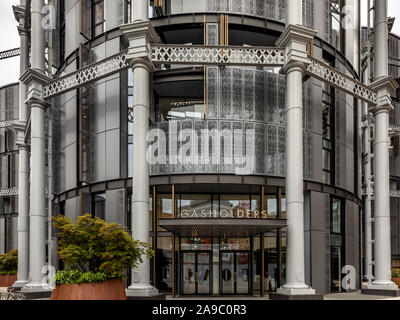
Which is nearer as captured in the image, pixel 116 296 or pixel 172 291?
pixel 116 296

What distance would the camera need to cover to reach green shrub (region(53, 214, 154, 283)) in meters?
15.5

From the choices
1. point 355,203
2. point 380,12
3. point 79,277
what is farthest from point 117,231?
point 380,12

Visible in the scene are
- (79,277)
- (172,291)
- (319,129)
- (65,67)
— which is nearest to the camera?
(79,277)

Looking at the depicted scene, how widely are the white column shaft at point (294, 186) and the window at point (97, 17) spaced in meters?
11.5

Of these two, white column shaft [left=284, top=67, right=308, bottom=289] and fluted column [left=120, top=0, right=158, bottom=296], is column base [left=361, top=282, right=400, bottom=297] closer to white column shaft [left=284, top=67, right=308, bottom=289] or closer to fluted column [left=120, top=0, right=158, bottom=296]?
white column shaft [left=284, top=67, right=308, bottom=289]

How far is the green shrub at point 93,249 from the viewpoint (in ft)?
50.8

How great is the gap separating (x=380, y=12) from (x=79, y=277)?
73.1 feet

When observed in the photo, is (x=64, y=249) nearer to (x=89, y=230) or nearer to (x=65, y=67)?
(x=89, y=230)

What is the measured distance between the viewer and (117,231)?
16000mm

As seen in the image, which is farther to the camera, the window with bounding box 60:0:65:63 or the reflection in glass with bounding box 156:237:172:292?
the window with bounding box 60:0:65:63

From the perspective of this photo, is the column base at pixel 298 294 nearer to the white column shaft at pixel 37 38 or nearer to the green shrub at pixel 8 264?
the white column shaft at pixel 37 38

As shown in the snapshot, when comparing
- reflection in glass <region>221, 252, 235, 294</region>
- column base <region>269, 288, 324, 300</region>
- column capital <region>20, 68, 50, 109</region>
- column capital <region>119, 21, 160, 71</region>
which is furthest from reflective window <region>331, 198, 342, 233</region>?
column capital <region>20, 68, 50, 109</region>

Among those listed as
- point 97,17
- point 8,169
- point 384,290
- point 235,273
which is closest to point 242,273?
point 235,273

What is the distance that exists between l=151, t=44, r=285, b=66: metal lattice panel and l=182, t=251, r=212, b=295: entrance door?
999 centimetres
